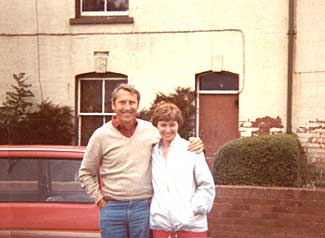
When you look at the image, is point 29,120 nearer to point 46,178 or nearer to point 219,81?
point 219,81

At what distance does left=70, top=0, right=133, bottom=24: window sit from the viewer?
11391 mm

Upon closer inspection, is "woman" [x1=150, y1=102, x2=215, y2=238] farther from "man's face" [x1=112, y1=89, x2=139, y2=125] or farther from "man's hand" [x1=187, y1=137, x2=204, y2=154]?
"man's face" [x1=112, y1=89, x2=139, y2=125]

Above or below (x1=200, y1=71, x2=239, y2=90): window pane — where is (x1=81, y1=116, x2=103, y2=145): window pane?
below

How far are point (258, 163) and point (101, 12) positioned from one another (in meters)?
3.62

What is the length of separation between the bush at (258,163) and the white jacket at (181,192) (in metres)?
4.59

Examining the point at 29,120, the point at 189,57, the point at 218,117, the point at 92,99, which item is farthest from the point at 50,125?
the point at 218,117

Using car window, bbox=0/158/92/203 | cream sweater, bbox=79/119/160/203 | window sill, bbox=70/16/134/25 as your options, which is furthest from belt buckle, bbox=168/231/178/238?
window sill, bbox=70/16/134/25

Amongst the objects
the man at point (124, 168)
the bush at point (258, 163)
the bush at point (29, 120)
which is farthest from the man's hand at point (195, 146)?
the bush at point (29, 120)

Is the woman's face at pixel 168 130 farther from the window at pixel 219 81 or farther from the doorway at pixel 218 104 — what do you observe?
the window at pixel 219 81

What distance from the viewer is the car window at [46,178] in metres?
5.81

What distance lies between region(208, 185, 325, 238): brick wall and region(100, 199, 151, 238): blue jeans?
4096 mm

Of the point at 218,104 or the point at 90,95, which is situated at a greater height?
the point at 90,95

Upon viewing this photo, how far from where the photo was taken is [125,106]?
4.81 metres

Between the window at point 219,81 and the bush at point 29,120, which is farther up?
the window at point 219,81
